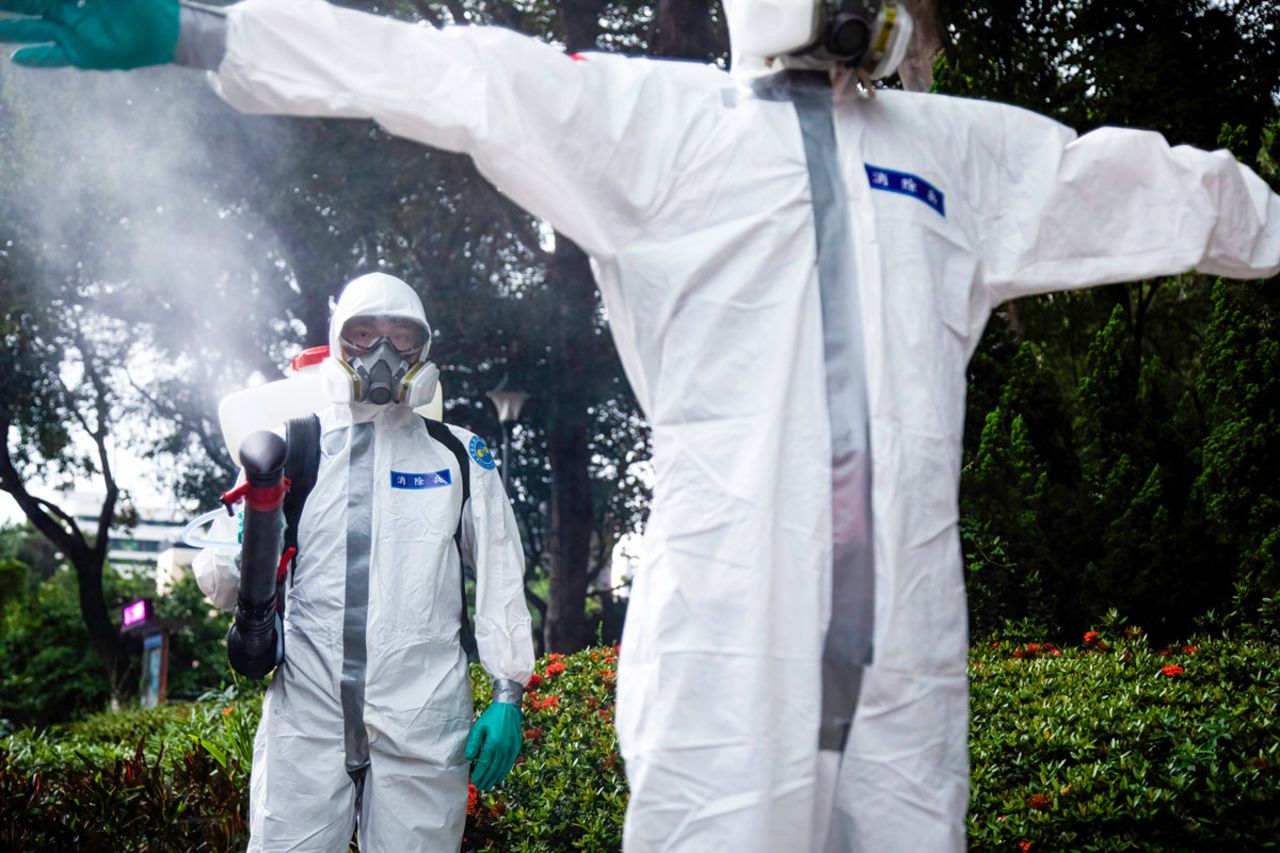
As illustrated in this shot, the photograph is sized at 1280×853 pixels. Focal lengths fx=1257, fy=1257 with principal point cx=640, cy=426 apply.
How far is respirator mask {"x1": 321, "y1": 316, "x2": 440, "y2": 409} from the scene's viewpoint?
11.2ft

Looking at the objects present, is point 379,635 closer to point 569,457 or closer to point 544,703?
point 544,703

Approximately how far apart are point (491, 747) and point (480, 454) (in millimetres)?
843

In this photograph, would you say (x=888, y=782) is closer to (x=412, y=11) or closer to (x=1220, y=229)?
(x=1220, y=229)

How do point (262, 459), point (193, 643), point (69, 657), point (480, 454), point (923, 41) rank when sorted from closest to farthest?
point (262, 459) < point (480, 454) < point (923, 41) < point (193, 643) < point (69, 657)

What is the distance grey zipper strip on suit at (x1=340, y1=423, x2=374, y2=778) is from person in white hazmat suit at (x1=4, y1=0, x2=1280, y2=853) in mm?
1458

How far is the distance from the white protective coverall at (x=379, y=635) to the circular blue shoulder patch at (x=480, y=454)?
22 mm

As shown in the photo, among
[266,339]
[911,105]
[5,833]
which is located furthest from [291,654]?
[266,339]

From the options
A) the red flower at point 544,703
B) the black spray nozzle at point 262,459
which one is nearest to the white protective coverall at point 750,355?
the black spray nozzle at point 262,459

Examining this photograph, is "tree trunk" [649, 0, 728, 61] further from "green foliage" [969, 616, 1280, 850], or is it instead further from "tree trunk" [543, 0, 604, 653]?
"green foliage" [969, 616, 1280, 850]

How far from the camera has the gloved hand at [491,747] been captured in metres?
3.26

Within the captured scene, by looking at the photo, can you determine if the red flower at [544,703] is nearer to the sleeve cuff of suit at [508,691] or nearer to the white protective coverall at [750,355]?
the sleeve cuff of suit at [508,691]

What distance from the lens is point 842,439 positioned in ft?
6.00

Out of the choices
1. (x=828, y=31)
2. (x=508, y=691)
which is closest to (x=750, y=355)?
(x=828, y=31)

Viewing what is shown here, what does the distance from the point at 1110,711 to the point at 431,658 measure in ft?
7.49
